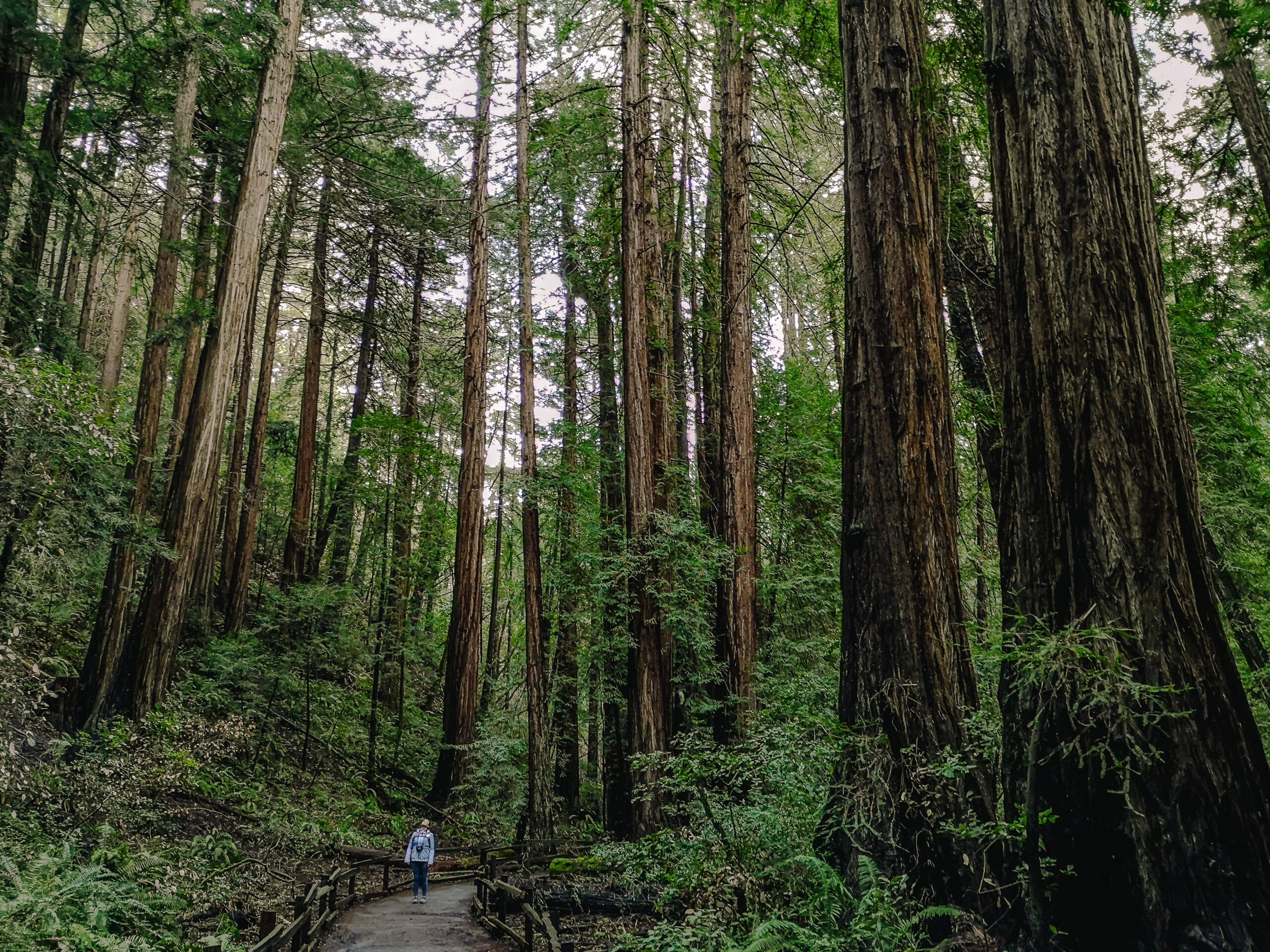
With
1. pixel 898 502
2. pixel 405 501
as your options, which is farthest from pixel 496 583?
pixel 898 502

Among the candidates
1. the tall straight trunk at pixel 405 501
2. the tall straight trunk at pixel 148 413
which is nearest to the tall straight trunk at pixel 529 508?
the tall straight trunk at pixel 405 501

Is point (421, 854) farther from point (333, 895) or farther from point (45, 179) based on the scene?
point (45, 179)

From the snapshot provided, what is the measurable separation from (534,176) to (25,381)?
37.4 ft

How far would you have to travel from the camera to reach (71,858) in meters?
7.04

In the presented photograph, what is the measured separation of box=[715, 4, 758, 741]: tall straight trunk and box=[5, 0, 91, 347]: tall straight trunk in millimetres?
9753

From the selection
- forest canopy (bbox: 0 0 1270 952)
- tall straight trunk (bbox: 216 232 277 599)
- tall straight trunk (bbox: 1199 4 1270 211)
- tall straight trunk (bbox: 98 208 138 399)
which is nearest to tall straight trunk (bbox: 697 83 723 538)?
forest canopy (bbox: 0 0 1270 952)

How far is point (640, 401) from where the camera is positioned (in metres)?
11.6

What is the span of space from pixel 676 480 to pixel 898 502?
29.3 feet

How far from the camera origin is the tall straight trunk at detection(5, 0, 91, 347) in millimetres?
9344

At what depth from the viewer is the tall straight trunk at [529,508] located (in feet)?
42.2

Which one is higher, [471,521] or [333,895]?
[471,521]

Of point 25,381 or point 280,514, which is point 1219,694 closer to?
point 25,381

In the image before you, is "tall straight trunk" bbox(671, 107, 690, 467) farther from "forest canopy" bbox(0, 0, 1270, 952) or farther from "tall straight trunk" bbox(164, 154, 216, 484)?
"tall straight trunk" bbox(164, 154, 216, 484)

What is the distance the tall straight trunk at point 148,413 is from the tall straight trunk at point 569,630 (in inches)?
303
